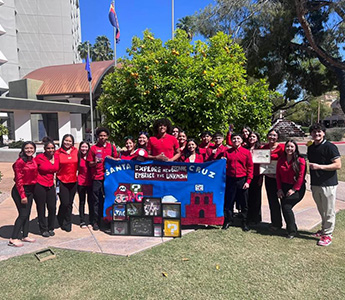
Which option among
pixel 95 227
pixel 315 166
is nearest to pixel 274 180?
pixel 315 166

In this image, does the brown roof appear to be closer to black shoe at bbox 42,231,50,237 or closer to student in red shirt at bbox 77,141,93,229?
student in red shirt at bbox 77,141,93,229

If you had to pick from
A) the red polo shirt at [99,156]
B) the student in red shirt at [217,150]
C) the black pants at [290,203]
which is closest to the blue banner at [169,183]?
the red polo shirt at [99,156]

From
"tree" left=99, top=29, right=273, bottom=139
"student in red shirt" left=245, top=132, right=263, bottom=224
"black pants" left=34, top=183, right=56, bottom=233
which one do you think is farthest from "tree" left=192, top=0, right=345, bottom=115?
"black pants" left=34, top=183, right=56, bottom=233

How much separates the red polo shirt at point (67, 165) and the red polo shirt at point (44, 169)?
176 millimetres

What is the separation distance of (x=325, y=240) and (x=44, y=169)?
14.3 ft

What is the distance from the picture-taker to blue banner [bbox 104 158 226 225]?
495 cm

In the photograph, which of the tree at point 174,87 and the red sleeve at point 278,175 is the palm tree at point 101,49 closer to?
the tree at point 174,87

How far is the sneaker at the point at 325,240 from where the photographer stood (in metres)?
4.39

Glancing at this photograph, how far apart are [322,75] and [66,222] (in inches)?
828

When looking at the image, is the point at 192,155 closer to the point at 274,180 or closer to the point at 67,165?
the point at 274,180

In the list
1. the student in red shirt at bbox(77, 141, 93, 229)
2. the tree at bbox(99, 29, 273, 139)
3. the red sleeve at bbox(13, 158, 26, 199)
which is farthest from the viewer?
the tree at bbox(99, 29, 273, 139)

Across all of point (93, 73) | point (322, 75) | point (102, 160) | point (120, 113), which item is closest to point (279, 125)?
point (322, 75)

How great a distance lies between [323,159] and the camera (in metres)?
4.23

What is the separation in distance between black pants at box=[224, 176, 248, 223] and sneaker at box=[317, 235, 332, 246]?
1168mm
